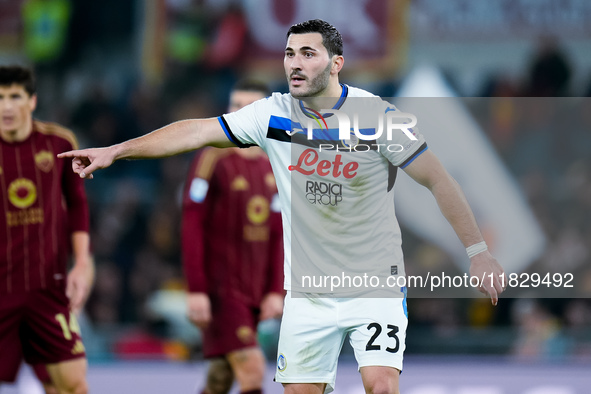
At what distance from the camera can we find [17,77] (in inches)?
218

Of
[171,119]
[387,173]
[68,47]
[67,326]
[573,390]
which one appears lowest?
[573,390]

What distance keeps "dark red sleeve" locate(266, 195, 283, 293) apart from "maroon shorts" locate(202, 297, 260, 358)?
224mm

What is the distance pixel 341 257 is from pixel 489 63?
724 centimetres

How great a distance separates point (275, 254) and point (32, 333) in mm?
1666

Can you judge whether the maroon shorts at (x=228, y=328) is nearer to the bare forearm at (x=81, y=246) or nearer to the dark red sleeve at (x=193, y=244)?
the dark red sleeve at (x=193, y=244)

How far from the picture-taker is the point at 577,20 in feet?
36.2

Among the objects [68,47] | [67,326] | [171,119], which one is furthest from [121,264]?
[67,326]

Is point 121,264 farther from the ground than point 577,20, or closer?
closer

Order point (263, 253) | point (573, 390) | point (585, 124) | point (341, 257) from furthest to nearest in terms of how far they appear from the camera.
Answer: point (585, 124)
point (573, 390)
point (263, 253)
point (341, 257)

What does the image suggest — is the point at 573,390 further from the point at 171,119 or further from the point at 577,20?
the point at 171,119

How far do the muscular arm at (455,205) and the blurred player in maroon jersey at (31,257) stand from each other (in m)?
2.25

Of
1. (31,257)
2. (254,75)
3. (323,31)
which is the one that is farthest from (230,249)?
(254,75)

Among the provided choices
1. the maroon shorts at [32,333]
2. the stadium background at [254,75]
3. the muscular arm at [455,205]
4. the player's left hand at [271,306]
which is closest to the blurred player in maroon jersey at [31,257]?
the maroon shorts at [32,333]

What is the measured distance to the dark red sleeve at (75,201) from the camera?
5715mm
